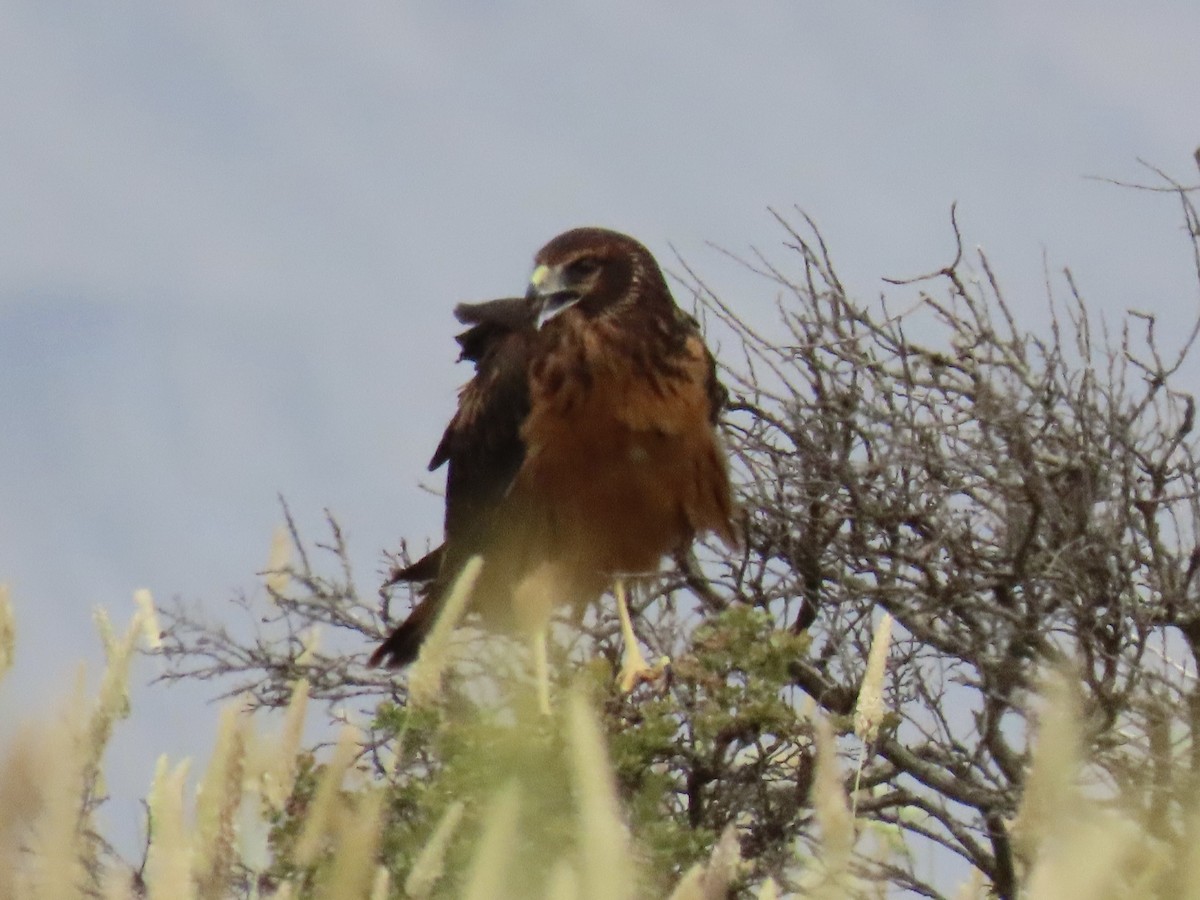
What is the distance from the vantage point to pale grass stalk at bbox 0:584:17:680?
2.78m

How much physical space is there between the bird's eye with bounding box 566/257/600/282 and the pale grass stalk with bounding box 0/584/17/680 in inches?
114

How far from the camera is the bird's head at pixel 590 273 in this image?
5.50 metres

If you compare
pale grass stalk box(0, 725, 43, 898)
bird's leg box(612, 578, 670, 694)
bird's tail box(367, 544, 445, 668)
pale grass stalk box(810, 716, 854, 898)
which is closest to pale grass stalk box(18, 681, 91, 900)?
pale grass stalk box(0, 725, 43, 898)

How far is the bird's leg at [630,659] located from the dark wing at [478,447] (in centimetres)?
48

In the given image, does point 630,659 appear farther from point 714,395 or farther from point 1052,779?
point 1052,779

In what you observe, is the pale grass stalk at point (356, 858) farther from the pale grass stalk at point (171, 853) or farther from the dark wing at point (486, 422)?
the dark wing at point (486, 422)

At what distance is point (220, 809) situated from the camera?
2129 mm

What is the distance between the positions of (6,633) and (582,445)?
2.56 m

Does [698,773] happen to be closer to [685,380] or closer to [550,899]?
[685,380]

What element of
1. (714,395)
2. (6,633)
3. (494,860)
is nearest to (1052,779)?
(494,860)

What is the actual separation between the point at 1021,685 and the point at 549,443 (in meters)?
1.55

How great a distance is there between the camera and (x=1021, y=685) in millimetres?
4645

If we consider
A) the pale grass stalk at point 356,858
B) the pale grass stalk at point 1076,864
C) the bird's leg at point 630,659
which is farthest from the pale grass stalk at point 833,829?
the bird's leg at point 630,659

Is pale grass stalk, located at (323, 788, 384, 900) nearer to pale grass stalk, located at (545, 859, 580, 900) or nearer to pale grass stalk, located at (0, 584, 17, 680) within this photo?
pale grass stalk, located at (545, 859, 580, 900)
